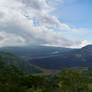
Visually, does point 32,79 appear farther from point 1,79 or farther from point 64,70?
point 64,70

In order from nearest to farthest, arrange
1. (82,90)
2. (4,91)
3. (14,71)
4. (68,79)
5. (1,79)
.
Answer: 1. (4,91)
2. (68,79)
3. (1,79)
4. (82,90)
5. (14,71)

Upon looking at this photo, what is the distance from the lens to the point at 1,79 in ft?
133

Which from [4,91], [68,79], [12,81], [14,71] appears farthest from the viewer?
[14,71]

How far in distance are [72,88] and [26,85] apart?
1699 centimetres

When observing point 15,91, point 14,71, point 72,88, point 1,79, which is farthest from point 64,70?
point 14,71

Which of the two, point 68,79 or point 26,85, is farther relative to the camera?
point 26,85

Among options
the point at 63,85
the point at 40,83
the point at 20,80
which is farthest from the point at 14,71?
the point at 63,85

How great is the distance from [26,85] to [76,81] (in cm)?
1796

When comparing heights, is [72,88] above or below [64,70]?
below

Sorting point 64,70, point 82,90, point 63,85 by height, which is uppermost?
point 64,70

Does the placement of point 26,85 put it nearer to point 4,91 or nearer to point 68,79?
point 68,79

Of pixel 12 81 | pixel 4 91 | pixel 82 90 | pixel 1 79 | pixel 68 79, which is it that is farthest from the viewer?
pixel 12 81

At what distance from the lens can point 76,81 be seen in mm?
39156

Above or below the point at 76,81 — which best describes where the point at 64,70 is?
above
